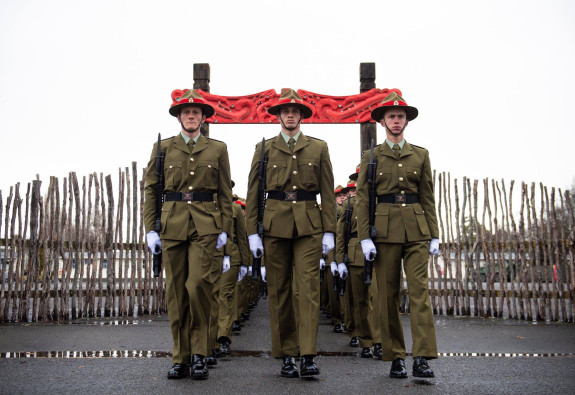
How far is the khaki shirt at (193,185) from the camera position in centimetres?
528

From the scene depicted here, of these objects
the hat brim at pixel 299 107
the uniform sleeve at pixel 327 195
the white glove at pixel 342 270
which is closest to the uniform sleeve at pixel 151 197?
the hat brim at pixel 299 107

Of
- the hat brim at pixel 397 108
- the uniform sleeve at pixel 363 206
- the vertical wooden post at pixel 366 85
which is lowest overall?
the uniform sleeve at pixel 363 206

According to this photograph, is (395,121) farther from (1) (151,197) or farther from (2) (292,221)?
(1) (151,197)

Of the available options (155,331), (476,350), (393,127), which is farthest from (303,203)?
(155,331)

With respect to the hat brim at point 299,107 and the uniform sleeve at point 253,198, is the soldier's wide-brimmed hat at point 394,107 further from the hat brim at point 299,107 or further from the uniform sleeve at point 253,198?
the uniform sleeve at point 253,198

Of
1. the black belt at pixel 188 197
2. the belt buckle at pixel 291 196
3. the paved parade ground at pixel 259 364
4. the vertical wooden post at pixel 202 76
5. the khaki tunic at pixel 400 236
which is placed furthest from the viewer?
the vertical wooden post at pixel 202 76

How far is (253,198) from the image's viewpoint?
5.57 meters

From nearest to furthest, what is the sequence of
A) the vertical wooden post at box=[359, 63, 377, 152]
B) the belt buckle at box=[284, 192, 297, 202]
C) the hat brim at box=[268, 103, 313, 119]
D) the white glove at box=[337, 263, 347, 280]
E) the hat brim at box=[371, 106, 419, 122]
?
the belt buckle at box=[284, 192, 297, 202] < the hat brim at box=[268, 103, 313, 119] < the hat brim at box=[371, 106, 419, 122] < the white glove at box=[337, 263, 347, 280] < the vertical wooden post at box=[359, 63, 377, 152]

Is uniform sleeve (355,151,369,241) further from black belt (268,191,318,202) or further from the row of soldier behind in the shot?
black belt (268,191,318,202)

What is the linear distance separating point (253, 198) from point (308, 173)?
557mm

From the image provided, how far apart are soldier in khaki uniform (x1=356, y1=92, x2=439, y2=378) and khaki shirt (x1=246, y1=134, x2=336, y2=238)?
0.35 metres

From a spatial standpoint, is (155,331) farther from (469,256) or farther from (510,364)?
(469,256)

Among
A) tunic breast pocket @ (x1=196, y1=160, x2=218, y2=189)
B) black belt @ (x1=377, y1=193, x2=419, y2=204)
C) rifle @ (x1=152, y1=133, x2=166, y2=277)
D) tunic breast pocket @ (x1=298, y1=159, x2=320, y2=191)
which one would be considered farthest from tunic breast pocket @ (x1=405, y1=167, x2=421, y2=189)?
rifle @ (x1=152, y1=133, x2=166, y2=277)

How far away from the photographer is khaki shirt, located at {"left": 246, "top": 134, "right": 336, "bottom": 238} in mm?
5387
